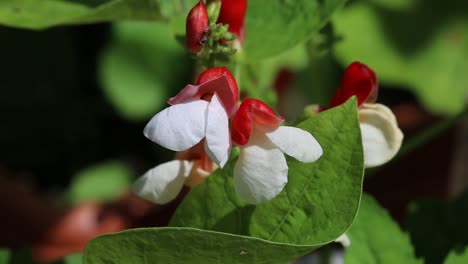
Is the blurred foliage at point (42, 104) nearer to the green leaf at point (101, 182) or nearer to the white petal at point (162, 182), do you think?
the green leaf at point (101, 182)

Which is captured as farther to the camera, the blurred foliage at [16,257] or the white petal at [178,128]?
the blurred foliage at [16,257]

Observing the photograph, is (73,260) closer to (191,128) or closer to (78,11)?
(78,11)

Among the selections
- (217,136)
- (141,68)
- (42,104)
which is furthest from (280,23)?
(42,104)

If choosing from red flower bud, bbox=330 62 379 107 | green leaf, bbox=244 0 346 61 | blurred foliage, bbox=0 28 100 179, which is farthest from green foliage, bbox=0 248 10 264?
blurred foliage, bbox=0 28 100 179

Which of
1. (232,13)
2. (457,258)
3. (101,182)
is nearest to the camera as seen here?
(232,13)

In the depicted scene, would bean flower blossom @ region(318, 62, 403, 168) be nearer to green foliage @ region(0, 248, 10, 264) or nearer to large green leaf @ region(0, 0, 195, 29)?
large green leaf @ region(0, 0, 195, 29)

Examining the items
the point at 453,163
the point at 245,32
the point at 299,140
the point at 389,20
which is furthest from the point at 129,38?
the point at 299,140

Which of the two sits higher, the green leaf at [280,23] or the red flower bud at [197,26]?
the red flower bud at [197,26]

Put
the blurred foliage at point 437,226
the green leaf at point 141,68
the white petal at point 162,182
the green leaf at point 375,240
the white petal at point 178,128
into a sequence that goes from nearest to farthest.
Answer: the white petal at point 178,128 → the white petal at point 162,182 → the green leaf at point 375,240 → the blurred foliage at point 437,226 → the green leaf at point 141,68

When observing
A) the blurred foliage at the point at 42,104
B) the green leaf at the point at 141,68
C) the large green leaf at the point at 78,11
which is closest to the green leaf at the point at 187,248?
the large green leaf at the point at 78,11
